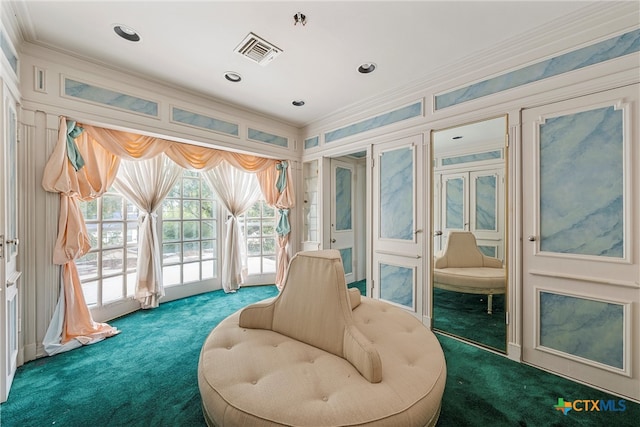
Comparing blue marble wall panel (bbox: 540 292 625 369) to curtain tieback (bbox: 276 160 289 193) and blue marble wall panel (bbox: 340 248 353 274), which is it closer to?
blue marble wall panel (bbox: 340 248 353 274)

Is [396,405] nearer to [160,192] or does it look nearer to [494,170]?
[494,170]

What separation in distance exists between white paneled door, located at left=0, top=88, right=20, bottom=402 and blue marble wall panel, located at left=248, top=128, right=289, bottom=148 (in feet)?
7.30

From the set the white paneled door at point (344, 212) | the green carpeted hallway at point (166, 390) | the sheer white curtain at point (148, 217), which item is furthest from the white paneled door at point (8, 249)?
the white paneled door at point (344, 212)

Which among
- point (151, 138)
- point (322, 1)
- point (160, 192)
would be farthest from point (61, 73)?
point (322, 1)

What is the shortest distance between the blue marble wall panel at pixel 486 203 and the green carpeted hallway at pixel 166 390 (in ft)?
3.73

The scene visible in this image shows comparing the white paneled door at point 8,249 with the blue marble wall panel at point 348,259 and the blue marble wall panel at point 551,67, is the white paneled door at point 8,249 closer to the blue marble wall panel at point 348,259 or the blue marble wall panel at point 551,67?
the blue marble wall panel at point 551,67

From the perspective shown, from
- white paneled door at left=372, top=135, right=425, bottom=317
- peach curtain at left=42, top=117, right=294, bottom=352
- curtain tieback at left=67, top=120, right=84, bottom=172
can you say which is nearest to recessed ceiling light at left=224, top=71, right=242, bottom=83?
peach curtain at left=42, top=117, right=294, bottom=352

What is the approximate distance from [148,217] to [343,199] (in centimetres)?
278

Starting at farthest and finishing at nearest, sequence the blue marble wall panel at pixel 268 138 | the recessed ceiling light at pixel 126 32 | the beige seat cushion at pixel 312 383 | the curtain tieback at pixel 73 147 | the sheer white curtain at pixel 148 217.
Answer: the blue marble wall panel at pixel 268 138 → the sheer white curtain at pixel 148 217 → the curtain tieback at pixel 73 147 → the recessed ceiling light at pixel 126 32 → the beige seat cushion at pixel 312 383

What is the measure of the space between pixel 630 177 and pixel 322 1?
2.34 meters

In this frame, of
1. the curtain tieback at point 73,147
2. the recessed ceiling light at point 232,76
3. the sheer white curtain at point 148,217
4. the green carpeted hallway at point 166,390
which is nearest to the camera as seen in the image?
the green carpeted hallway at point 166,390

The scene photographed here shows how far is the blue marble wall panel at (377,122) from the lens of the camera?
2.83 meters

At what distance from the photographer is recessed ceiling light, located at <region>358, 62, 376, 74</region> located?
8.13 feet

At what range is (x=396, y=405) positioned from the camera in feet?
3.40
